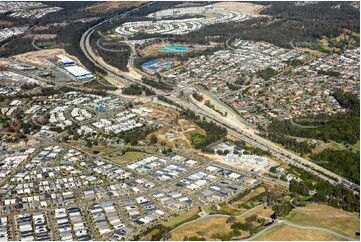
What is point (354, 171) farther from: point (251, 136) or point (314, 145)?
point (251, 136)

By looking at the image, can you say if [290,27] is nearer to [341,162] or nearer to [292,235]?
[341,162]

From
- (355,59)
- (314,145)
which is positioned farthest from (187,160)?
(355,59)

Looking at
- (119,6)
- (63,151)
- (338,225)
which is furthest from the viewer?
(119,6)

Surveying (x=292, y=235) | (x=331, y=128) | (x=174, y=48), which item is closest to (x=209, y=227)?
(x=292, y=235)

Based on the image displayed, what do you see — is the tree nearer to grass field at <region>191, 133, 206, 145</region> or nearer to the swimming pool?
grass field at <region>191, 133, 206, 145</region>

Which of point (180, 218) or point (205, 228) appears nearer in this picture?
point (205, 228)
